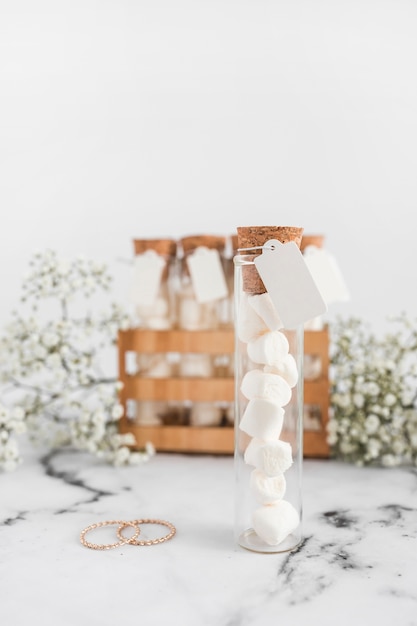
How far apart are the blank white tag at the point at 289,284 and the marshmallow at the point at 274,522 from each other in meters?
0.24

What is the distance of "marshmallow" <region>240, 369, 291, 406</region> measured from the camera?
0.86 metres

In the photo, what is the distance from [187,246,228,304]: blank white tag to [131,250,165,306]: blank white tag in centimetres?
7

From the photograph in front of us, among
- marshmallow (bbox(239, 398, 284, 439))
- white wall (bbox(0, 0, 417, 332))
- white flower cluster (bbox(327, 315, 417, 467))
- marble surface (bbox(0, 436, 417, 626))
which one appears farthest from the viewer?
white wall (bbox(0, 0, 417, 332))

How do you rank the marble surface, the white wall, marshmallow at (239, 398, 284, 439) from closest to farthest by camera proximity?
the marble surface
marshmallow at (239, 398, 284, 439)
the white wall

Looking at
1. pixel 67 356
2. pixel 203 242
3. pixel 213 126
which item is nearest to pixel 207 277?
pixel 203 242

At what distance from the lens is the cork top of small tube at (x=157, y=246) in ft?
4.28

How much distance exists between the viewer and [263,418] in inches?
33.5

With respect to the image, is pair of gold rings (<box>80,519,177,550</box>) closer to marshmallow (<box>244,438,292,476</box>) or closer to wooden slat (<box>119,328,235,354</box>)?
marshmallow (<box>244,438,292,476</box>)

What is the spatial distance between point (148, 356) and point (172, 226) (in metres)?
0.63

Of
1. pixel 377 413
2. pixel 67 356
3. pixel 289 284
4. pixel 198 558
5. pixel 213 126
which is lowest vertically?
pixel 198 558

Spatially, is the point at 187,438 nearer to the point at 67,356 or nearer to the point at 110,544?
the point at 67,356

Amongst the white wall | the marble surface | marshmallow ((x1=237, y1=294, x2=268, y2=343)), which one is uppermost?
the white wall

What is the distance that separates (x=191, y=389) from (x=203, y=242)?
28cm

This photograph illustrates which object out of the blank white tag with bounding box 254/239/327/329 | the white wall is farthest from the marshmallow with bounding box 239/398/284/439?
the white wall
